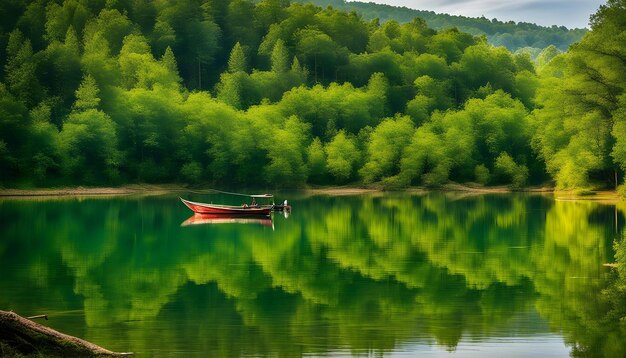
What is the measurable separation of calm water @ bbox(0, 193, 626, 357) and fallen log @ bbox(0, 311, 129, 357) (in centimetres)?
297

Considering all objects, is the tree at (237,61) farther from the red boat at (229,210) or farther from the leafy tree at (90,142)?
the red boat at (229,210)

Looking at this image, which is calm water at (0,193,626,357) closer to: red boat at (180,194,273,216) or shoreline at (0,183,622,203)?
red boat at (180,194,273,216)

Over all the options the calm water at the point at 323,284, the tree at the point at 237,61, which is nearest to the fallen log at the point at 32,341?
the calm water at the point at 323,284

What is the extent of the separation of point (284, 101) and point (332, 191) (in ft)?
65.7

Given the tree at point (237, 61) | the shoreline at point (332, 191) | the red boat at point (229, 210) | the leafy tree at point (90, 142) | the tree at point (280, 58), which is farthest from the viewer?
the tree at point (237, 61)

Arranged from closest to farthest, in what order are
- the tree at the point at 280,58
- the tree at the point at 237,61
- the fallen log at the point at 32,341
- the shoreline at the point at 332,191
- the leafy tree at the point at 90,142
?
the fallen log at the point at 32,341 → the shoreline at the point at 332,191 → the leafy tree at the point at 90,142 → the tree at the point at 280,58 → the tree at the point at 237,61

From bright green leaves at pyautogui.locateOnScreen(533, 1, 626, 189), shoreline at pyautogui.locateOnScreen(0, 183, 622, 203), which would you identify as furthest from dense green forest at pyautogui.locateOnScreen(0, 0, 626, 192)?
shoreline at pyautogui.locateOnScreen(0, 183, 622, 203)

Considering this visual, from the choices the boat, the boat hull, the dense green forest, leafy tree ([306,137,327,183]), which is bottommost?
the boat

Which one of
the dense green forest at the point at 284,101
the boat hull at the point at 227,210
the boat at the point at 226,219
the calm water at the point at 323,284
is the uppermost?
the dense green forest at the point at 284,101

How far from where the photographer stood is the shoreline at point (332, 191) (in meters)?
84.9

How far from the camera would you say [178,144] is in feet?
355

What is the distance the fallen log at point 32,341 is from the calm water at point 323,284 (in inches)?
117

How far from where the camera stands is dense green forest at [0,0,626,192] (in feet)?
301

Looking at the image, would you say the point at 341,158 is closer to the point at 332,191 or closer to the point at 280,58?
the point at 332,191
